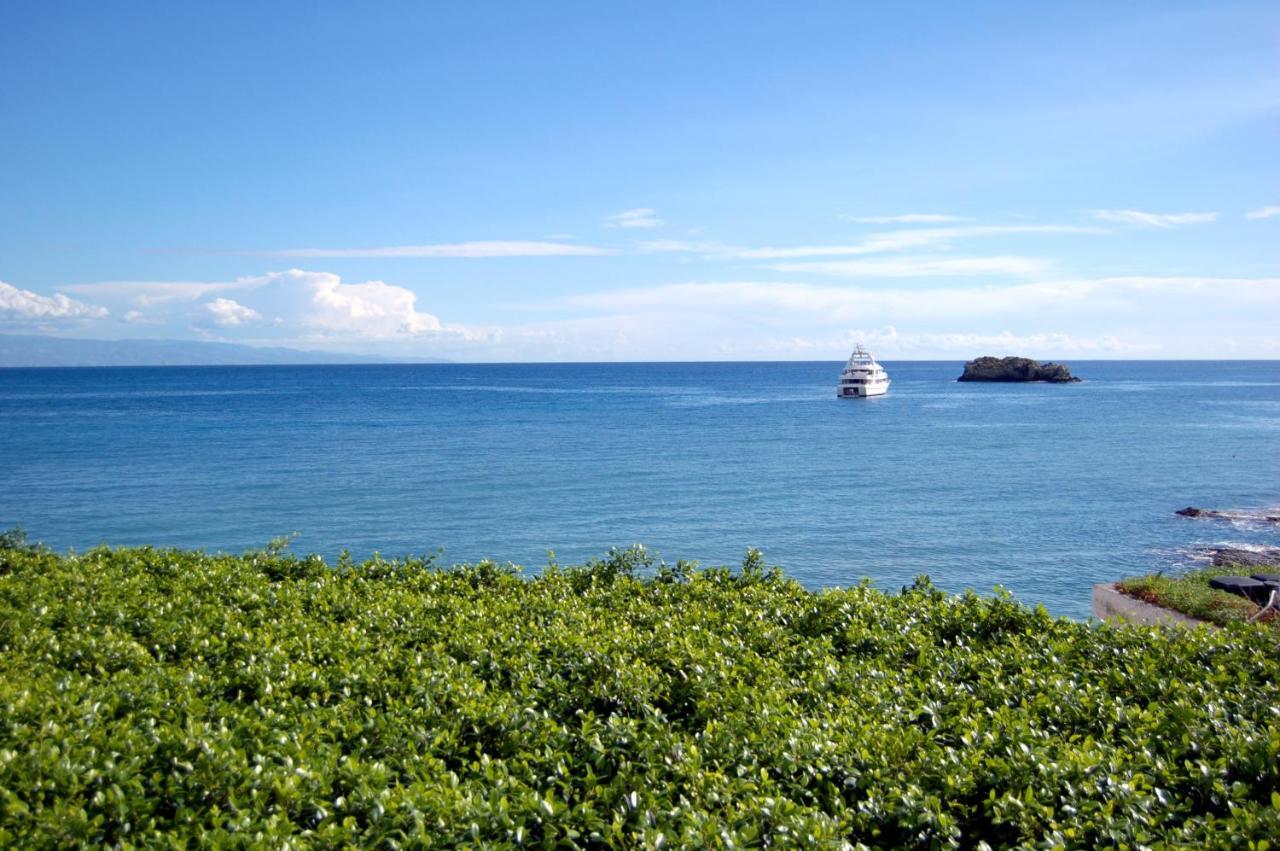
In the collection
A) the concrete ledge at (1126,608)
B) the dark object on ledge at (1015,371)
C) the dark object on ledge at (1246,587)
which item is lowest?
the concrete ledge at (1126,608)

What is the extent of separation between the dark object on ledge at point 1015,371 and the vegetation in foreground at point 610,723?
176271mm

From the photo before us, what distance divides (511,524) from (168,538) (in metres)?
12.2

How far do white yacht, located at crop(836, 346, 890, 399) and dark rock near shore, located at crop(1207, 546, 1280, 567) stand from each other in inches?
3641

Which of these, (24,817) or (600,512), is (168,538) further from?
(24,817)

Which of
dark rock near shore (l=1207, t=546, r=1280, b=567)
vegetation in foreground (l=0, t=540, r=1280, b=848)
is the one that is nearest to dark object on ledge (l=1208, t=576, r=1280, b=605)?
dark rock near shore (l=1207, t=546, r=1280, b=567)

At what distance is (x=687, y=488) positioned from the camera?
4175 centimetres

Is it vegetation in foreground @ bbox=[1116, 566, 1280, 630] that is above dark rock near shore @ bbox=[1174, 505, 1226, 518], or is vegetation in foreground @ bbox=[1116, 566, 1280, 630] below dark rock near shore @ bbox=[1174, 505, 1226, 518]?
above

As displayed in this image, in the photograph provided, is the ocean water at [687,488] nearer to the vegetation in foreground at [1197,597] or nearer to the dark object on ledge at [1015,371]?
the vegetation in foreground at [1197,597]

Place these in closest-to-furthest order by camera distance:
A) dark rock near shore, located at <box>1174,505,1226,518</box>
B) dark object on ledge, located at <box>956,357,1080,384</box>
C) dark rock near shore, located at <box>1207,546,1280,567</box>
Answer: dark rock near shore, located at <box>1207,546,1280,567</box> < dark rock near shore, located at <box>1174,505,1226,518</box> < dark object on ledge, located at <box>956,357,1080,384</box>

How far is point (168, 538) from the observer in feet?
101

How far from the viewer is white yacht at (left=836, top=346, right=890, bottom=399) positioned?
120750 millimetres

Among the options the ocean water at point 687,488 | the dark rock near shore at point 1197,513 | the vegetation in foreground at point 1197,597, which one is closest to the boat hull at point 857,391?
the ocean water at point 687,488

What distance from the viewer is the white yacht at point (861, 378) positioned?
121m

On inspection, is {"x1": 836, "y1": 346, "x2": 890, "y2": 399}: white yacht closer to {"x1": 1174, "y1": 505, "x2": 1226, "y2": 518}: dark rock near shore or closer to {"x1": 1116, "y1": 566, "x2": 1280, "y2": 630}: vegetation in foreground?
{"x1": 1174, "y1": 505, "x2": 1226, "y2": 518}: dark rock near shore
